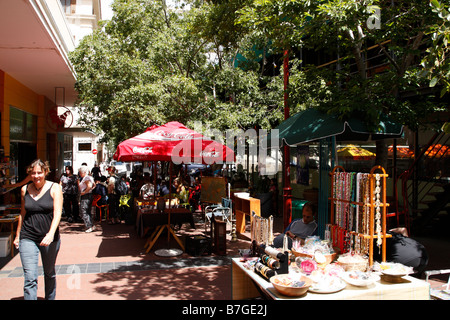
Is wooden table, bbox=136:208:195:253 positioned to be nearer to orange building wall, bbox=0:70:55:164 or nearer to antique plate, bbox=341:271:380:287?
antique plate, bbox=341:271:380:287

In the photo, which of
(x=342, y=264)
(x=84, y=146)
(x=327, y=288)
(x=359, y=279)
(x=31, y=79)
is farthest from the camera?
(x=84, y=146)

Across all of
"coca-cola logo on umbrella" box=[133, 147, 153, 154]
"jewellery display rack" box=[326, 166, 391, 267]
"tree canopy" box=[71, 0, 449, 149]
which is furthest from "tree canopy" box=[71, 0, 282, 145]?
"jewellery display rack" box=[326, 166, 391, 267]

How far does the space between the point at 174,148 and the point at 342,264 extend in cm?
450

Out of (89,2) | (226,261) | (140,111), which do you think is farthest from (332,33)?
(89,2)

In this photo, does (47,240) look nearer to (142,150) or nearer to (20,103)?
(142,150)

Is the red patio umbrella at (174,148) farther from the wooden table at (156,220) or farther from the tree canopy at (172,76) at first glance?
the tree canopy at (172,76)

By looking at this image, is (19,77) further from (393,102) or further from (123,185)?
(393,102)

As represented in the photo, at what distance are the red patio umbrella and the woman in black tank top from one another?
2.81 meters

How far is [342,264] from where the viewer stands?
4.24 metres

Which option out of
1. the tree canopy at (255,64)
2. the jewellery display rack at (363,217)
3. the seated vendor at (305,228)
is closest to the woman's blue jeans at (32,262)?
the seated vendor at (305,228)

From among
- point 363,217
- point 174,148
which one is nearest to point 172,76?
point 174,148

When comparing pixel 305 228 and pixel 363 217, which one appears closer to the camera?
pixel 363 217

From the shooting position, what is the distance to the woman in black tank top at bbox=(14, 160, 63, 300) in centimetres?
455

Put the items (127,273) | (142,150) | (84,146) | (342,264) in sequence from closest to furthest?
(342,264) < (127,273) < (142,150) < (84,146)
